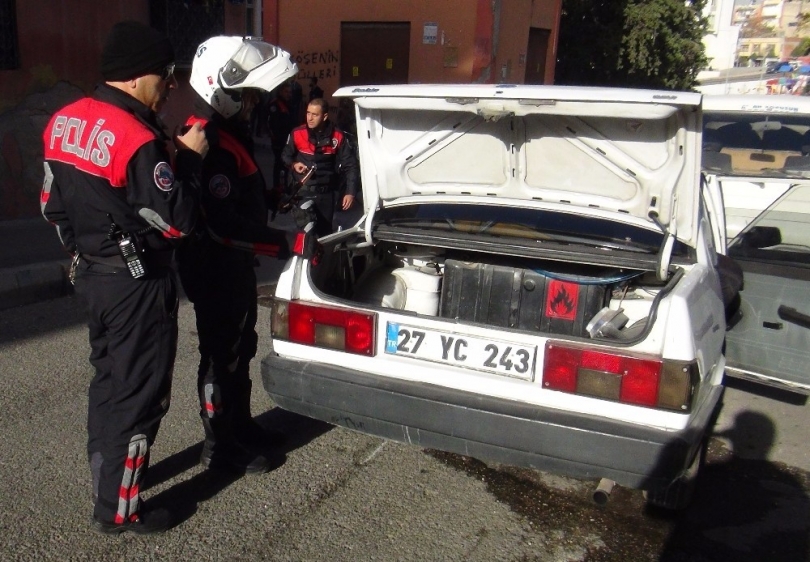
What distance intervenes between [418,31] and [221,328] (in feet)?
36.0

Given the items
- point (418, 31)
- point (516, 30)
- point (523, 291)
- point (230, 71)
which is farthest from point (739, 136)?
point (516, 30)

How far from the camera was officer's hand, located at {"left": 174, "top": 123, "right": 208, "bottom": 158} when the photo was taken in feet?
8.91

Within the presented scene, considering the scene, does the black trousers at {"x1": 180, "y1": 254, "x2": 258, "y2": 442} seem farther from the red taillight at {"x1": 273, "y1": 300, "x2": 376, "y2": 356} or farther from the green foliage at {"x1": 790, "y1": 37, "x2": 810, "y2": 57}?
the green foliage at {"x1": 790, "y1": 37, "x2": 810, "y2": 57}

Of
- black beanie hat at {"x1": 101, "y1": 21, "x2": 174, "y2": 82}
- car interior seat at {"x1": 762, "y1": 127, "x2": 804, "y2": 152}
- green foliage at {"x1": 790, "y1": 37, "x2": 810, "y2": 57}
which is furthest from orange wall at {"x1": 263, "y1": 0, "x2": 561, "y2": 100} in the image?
green foliage at {"x1": 790, "y1": 37, "x2": 810, "y2": 57}

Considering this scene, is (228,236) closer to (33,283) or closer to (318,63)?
(33,283)

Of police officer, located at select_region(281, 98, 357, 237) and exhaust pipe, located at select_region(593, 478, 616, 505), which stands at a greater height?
police officer, located at select_region(281, 98, 357, 237)

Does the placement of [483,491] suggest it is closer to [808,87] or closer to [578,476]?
[578,476]

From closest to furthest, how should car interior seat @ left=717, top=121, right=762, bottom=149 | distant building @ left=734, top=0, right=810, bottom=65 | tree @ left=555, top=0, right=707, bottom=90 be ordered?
1. car interior seat @ left=717, top=121, right=762, bottom=149
2. tree @ left=555, top=0, right=707, bottom=90
3. distant building @ left=734, top=0, right=810, bottom=65

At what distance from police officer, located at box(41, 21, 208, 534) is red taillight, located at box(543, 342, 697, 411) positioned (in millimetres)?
1411

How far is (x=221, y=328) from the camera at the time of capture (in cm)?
323

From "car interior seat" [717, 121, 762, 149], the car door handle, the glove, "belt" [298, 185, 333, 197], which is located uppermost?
"car interior seat" [717, 121, 762, 149]

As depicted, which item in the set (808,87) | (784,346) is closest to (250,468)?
(784,346)

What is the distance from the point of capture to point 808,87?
25.1m

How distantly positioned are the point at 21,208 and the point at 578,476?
23.1ft
